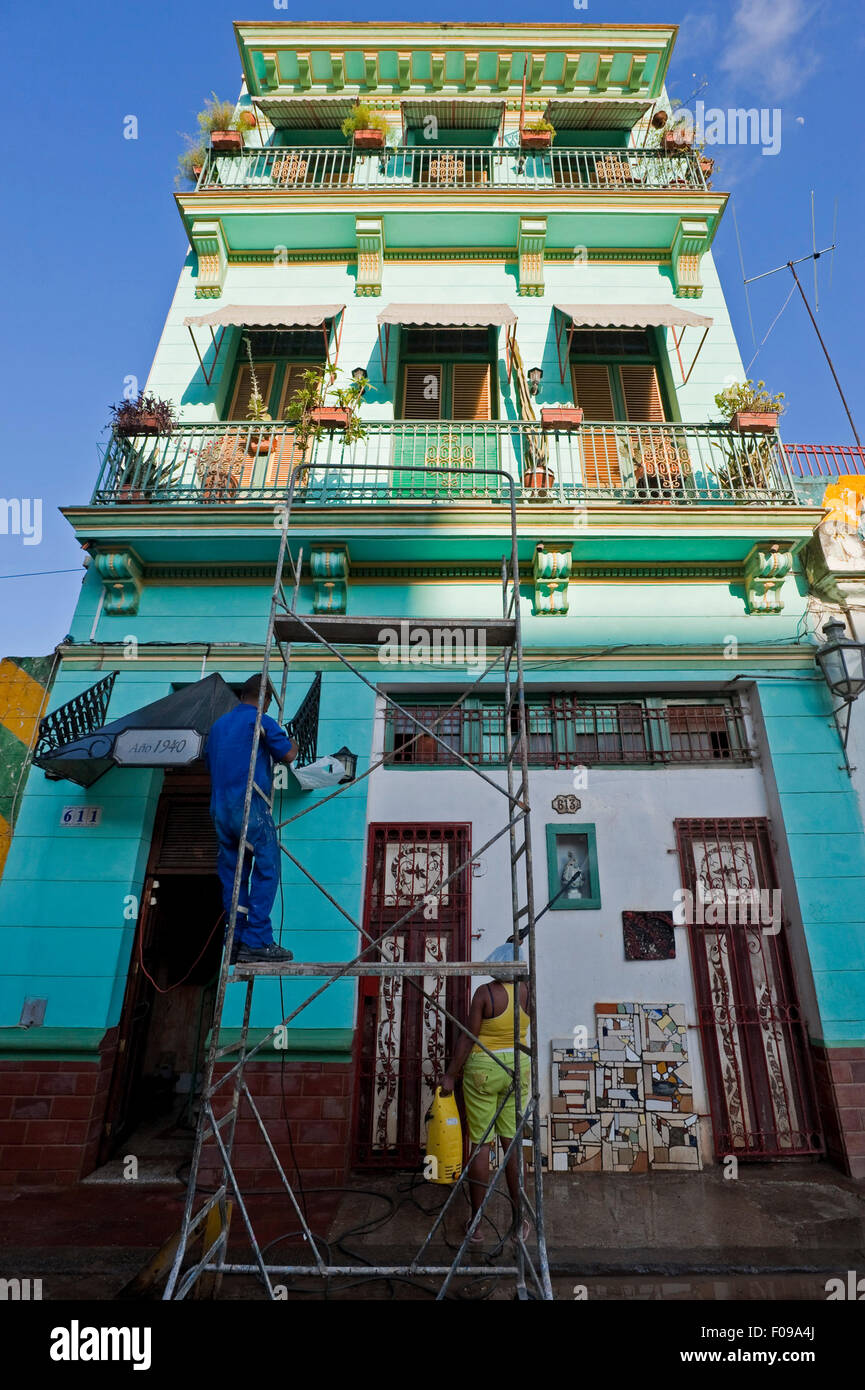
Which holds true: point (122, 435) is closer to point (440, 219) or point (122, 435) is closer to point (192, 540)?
point (192, 540)

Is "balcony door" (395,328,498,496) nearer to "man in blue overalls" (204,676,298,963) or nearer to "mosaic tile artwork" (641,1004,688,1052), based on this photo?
"man in blue overalls" (204,676,298,963)

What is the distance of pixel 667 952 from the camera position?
21.1 ft

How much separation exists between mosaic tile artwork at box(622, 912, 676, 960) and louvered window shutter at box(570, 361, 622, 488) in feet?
15.4

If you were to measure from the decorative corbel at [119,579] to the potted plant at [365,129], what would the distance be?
7348 mm

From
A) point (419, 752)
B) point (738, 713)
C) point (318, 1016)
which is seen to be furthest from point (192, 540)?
point (738, 713)

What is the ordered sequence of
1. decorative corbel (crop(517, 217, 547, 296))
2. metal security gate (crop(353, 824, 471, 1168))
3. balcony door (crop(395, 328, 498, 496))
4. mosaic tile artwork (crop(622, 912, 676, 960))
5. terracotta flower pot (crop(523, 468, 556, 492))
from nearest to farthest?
metal security gate (crop(353, 824, 471, 1168))
mosaic tile artwork (crop(622, 912, 676, 960))
terracotta flower pot (crop(523, 468, 556, 492))
balcony door (crop(395, 328, 498, 496))
decorative corbel (crop(517, 217, 547, 296))

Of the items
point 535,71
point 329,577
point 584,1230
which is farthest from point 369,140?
point 584,1230

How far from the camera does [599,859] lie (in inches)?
263

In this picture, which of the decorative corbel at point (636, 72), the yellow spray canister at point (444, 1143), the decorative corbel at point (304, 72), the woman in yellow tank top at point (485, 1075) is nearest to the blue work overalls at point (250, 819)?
the woman in yellow tank top at point (485, 1075)

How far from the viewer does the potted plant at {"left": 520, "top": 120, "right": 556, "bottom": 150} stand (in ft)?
32.0

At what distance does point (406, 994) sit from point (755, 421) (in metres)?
7.24

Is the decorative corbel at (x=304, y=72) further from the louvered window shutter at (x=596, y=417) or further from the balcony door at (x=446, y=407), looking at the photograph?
the louvered window shutter at (x=596, y=417)

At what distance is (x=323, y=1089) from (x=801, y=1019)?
14.4 feet

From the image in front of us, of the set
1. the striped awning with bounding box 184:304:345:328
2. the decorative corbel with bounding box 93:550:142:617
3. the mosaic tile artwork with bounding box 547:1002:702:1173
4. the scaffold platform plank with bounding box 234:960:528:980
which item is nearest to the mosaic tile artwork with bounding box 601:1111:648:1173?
the mosaic tile artwork with bounding box 547:1002:702:1173
